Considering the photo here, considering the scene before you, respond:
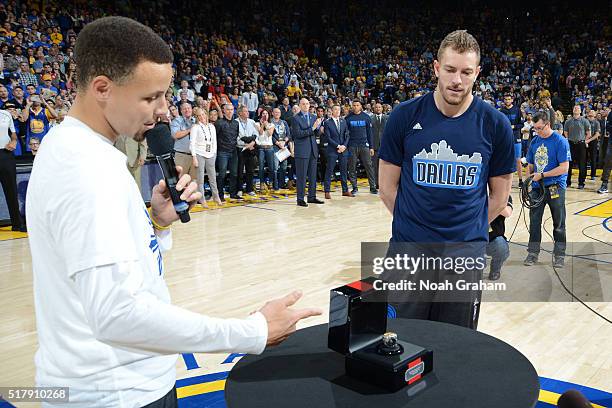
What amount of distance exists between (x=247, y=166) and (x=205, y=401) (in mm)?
8056

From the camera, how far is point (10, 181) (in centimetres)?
769

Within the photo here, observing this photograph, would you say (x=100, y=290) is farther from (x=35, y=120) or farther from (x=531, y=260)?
(x=35, y=120)

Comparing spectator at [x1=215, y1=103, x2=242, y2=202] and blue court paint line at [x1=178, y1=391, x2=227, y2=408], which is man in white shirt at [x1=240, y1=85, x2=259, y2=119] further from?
blue court paint line at [x1=178, y1=391, x2=227, y2=408]

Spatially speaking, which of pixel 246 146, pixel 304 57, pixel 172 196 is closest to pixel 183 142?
pixel 246 146

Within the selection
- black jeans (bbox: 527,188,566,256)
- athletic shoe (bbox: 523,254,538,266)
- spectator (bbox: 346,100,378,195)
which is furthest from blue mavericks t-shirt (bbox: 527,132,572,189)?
spectator (bbox: 346,100,378,195)

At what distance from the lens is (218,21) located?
20.7 m

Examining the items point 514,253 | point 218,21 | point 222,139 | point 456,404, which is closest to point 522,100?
point 218,21

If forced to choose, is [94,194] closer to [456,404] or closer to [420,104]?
[456,404]

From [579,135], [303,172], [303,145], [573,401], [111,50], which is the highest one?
[111,50]

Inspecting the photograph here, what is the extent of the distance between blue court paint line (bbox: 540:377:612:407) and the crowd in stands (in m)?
7.42

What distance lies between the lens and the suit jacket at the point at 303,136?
9703mm

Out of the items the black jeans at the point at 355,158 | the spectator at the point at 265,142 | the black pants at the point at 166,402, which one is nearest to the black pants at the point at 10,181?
the spectator at the point at 265,142

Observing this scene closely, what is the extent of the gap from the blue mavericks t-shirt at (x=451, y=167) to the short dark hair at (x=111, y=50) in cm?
168

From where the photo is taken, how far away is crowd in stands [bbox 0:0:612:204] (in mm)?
11000
